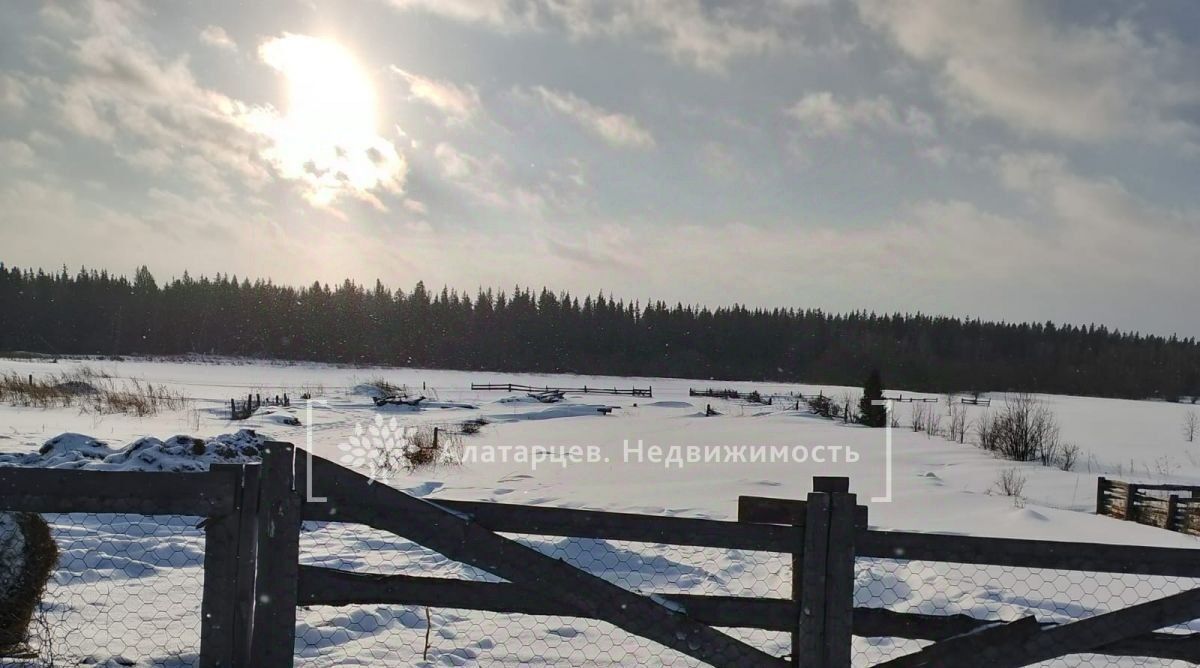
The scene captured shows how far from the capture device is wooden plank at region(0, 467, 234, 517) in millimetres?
3480

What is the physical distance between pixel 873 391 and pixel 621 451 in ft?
58.5

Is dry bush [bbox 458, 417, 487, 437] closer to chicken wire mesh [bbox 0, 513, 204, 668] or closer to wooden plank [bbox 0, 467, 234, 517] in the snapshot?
chicken wire mesh [bbox 0, 513, 204, 668]

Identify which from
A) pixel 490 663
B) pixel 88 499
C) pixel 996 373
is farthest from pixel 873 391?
pixel 996 373

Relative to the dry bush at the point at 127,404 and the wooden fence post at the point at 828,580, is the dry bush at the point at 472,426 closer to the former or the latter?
the dry bush at the point at 127,404

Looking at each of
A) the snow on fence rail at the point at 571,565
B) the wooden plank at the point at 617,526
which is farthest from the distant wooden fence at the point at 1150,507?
the wooden plank at the point at 617,526

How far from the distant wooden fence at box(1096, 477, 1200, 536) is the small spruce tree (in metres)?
19.9

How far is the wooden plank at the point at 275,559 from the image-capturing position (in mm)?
3475

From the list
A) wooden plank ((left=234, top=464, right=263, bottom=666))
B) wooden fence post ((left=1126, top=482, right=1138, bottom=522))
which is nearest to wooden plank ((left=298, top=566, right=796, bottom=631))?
wooden plank ((left=234, top=464, right=263, bottom=666))

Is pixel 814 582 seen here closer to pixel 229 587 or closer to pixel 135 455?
pixel 229 587

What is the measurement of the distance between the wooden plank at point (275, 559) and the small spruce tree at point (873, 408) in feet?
112

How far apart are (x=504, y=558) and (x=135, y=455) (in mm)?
9717

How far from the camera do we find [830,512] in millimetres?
3639

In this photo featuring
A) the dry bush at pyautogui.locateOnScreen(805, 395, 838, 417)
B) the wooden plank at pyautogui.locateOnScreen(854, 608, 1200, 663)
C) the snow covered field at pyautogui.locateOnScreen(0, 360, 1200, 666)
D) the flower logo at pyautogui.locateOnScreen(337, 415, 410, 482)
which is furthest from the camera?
the dry bush at pyautogui.locateOnScreen(805, 395, 838, 417)

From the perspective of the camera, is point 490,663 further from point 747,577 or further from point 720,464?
point 720,464
